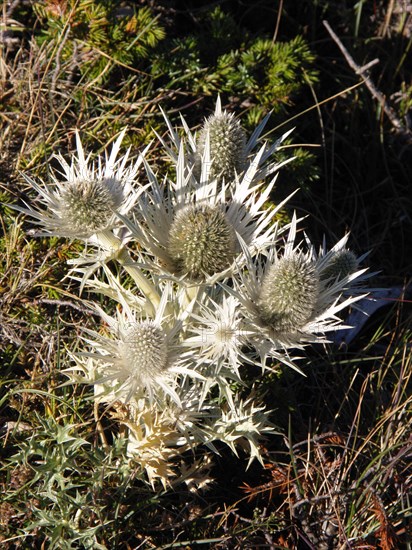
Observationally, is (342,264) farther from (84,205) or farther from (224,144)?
(84,205)

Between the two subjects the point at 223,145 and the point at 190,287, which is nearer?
the point at 190,287

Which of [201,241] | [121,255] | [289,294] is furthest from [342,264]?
[121,255]

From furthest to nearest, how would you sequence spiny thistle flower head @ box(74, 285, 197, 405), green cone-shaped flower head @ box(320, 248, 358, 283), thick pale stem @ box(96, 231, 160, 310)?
green cone-shaped flower head @ box(320, 248, 358, 283), thick pale stem @ box(96, 231, 160, 310), spiny thistle flower head @ box(74, 285, 197, 405)

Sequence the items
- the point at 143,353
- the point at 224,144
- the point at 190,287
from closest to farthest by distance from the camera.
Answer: the point at 143,353 < the point at 190,287 < the point at 224,144

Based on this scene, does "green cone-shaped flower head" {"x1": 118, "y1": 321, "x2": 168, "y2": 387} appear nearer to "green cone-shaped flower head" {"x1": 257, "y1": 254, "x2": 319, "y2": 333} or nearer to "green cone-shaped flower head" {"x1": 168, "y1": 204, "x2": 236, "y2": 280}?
"green cone-shaped flower head" {"x1": 168, "y1": 204, "x2": 236, "y2": 280}

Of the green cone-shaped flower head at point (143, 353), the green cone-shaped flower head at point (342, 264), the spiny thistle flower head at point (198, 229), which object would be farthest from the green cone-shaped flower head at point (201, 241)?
the green cone-shaped flower head at point (342, 264)

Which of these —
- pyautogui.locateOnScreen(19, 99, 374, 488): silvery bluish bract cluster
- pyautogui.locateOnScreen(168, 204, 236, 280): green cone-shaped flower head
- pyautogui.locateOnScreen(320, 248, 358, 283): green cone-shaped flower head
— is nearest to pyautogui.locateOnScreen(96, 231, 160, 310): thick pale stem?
pyautogui.locateOnScreen(19, 99, 374, 488): silvery bluish bract cluster
